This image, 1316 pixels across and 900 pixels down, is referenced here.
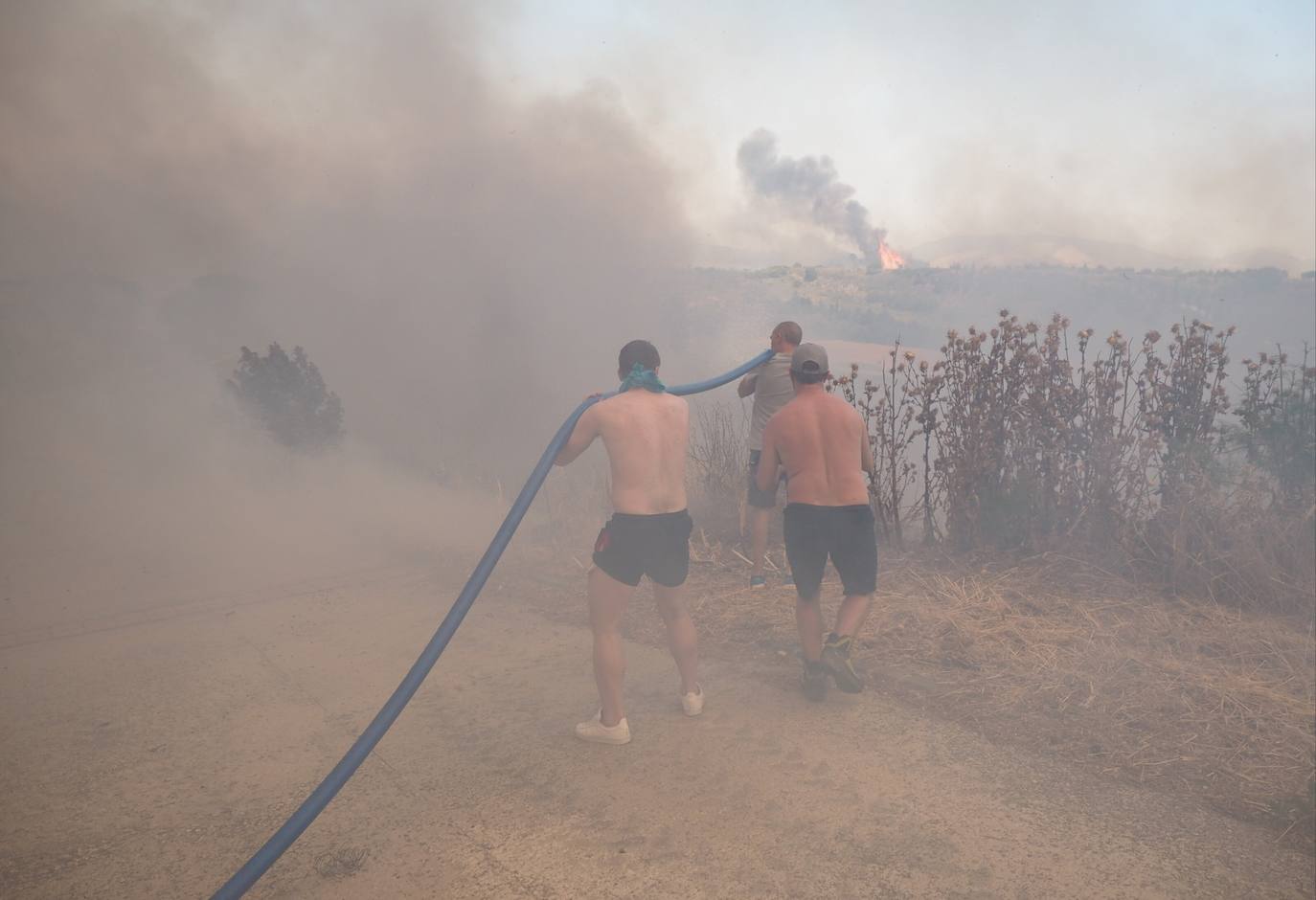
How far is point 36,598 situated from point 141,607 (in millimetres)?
929

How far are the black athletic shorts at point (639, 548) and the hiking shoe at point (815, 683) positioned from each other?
2.88 feet

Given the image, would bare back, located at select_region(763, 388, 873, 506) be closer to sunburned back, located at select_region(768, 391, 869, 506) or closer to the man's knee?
sunburned back, located at select_region(768, 391, 869, 506)

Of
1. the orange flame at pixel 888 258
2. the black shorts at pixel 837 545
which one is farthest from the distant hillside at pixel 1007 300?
the black shorts at pixel 837 545

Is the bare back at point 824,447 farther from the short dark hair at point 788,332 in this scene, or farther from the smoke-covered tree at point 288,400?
the smoke-covered tree at point 288,400

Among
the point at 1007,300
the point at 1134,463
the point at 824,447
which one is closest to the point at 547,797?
the point at 824,447

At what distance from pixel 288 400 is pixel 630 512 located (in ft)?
23.5

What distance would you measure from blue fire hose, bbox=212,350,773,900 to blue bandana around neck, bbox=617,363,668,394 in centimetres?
13

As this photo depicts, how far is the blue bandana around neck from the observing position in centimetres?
376

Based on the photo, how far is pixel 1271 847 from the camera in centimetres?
290

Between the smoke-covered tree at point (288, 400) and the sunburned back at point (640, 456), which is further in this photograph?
the smoke-covered tree at point (288, 400)

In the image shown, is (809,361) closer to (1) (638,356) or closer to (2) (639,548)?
(1) (638,356)

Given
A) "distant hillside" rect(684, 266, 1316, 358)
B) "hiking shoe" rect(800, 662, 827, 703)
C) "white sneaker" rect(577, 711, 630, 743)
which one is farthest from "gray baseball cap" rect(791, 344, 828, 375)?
"distant hillside" rect(684, 266, 1316, 358)

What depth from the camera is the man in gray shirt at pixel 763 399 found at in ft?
17.7

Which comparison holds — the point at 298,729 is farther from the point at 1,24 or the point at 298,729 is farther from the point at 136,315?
the point at 136,315
